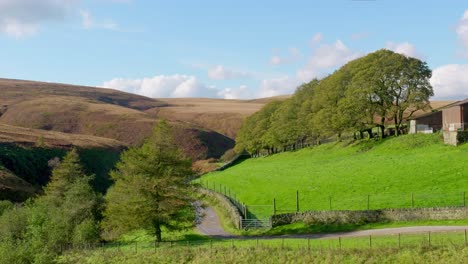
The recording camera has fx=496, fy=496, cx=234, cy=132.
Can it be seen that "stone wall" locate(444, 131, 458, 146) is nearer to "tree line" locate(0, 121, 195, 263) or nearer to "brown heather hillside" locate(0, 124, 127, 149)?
"tree line" locate(0, 121, 195, 263)

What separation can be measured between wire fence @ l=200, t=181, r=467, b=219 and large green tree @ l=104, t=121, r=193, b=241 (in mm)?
7582

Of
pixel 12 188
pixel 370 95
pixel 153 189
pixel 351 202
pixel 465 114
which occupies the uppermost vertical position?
pixel 370 95

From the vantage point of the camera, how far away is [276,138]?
106 m

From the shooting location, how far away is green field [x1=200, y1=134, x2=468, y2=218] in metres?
47.8

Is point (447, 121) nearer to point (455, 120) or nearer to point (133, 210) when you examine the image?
point (455, 120)

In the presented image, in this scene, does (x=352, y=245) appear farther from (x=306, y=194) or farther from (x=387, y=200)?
(x=306, y=194)

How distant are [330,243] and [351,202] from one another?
12873 millimetres

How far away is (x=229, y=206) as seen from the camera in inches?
2222

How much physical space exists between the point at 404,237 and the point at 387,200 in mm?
11976

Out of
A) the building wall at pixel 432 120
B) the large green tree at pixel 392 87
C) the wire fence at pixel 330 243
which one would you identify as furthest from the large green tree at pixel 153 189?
the building wall at pixel 432 120

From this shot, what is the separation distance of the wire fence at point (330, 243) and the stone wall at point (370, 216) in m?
4.61

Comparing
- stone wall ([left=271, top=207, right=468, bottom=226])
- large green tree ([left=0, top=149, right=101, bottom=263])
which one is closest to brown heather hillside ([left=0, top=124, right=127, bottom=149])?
large green tree ([left=0, top=149, right=101, bottom=263])

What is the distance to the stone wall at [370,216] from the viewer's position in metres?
40.8

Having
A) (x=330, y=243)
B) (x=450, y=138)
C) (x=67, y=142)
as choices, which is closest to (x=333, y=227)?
(x=330, y=243)
